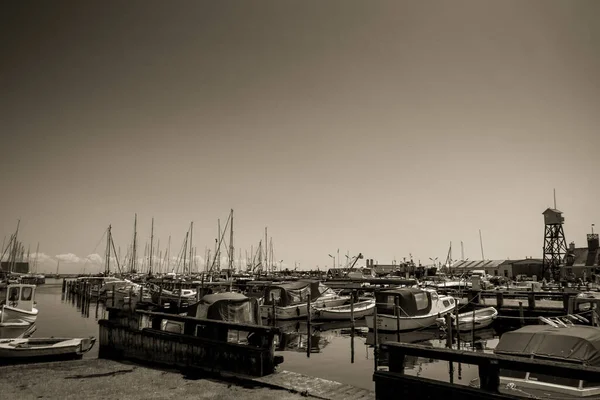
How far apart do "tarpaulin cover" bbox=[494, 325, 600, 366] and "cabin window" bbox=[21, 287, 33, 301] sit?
103 ft

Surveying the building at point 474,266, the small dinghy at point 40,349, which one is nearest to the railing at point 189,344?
the small dinghy at point 40,349

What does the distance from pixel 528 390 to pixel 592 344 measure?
10.5 ft

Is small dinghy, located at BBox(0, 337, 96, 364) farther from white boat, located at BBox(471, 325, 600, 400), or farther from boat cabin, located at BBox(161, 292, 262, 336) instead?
white boat, located at BBox(471, 325, 600, 400)

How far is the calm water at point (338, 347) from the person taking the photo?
19266mm

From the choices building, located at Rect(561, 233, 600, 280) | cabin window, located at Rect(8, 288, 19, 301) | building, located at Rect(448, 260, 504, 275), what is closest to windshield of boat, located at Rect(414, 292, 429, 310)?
cabin window, located at Rect(8, 288, 19, 301)

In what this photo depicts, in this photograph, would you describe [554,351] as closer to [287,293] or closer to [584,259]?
[287,293]

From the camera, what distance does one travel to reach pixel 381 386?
7.72m

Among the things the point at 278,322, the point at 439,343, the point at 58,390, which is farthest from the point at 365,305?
the point at 58,390

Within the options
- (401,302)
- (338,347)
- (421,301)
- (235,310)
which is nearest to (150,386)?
(235,310)

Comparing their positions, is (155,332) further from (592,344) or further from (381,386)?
(592,344)

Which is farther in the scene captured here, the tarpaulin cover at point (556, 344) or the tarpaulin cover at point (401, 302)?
the tarpaulin cover at point (401, 302)

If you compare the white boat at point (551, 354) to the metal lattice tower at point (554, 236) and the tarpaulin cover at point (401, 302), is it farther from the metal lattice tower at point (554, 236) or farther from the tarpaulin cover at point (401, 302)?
the metal lattice tower at point (554, 236)

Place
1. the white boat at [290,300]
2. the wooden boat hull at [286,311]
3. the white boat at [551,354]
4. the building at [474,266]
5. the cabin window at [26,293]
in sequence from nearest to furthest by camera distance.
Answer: the white boat at [551,354] < the cabin window at [26,293] < the wooden boat hull at [286,311] < the white boat at [290,300] < the building at [474,266]

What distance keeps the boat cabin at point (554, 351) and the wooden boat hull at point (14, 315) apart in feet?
94.4
